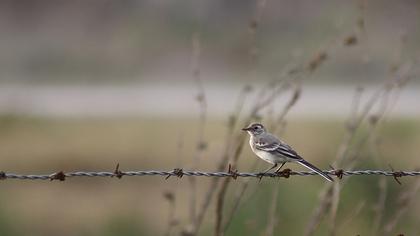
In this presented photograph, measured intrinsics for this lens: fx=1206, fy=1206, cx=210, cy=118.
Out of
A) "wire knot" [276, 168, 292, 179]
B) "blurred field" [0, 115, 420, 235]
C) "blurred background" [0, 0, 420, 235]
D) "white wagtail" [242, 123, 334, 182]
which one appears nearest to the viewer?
"wire knot" [276, 168, 292, 179]

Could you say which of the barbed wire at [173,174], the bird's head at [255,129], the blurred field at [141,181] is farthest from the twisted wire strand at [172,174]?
the blurred field at [141,181]

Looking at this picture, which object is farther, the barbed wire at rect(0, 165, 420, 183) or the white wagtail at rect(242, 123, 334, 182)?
the white wagtail at rect(242, 123, 334, 182)

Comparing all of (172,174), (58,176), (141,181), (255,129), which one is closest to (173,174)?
(172,174)

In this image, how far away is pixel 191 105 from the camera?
28.3 m

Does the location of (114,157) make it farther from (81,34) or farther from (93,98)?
(81,34)

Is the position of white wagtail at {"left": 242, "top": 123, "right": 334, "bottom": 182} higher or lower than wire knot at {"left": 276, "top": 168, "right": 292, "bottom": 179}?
higher

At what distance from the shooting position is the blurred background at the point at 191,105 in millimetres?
11930

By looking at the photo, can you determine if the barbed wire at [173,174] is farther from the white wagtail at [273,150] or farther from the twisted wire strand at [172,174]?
the white wagtail at [273,150]

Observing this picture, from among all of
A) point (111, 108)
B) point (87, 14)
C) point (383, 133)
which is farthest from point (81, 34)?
point (383, 133)

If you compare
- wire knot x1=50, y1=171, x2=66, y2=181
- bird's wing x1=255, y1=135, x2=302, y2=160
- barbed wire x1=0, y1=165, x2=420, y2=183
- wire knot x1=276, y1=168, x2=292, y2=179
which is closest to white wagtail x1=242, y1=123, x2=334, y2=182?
bird's wing x1=255, y1=135, x2=302, y2=160

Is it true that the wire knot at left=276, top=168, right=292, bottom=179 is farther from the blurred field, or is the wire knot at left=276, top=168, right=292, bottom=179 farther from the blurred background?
the blurred field

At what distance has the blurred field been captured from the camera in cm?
1533

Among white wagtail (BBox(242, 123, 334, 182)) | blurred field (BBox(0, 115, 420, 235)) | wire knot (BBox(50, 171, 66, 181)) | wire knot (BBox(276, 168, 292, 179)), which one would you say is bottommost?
wire knot (BBox(50, 171, 66, 181))

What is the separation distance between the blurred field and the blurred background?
3 centimetres
